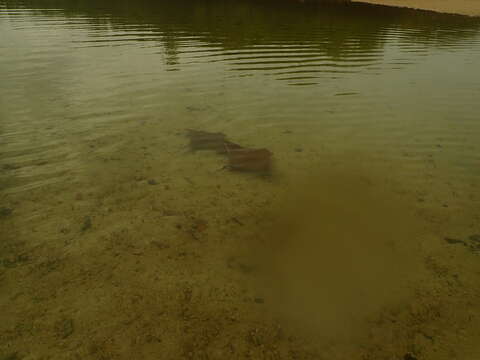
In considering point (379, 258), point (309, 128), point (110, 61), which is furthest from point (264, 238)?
point (110, 61)

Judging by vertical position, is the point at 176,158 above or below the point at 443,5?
below

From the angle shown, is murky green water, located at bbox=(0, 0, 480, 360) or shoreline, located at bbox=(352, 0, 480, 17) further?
shoreline, located at bbox=(352, 0, 480, 17)

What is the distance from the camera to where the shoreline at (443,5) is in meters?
33.3

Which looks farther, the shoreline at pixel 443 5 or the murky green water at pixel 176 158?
the shoreline at pixel 443 5

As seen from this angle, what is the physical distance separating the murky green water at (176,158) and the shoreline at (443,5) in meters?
21.7

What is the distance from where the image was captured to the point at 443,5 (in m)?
36.2

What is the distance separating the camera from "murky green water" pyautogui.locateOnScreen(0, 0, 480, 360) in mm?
3947

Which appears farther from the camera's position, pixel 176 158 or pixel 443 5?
pixel 443 5

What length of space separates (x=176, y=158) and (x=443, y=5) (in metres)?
42.0

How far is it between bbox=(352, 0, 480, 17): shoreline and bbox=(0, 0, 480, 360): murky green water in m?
21.7

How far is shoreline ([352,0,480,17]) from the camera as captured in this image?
33338 millimetres

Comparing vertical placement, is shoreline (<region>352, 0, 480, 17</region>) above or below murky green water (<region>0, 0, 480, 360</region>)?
above

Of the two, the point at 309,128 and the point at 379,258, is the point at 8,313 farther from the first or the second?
the point at 309,128

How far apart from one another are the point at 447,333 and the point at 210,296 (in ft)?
9.07
